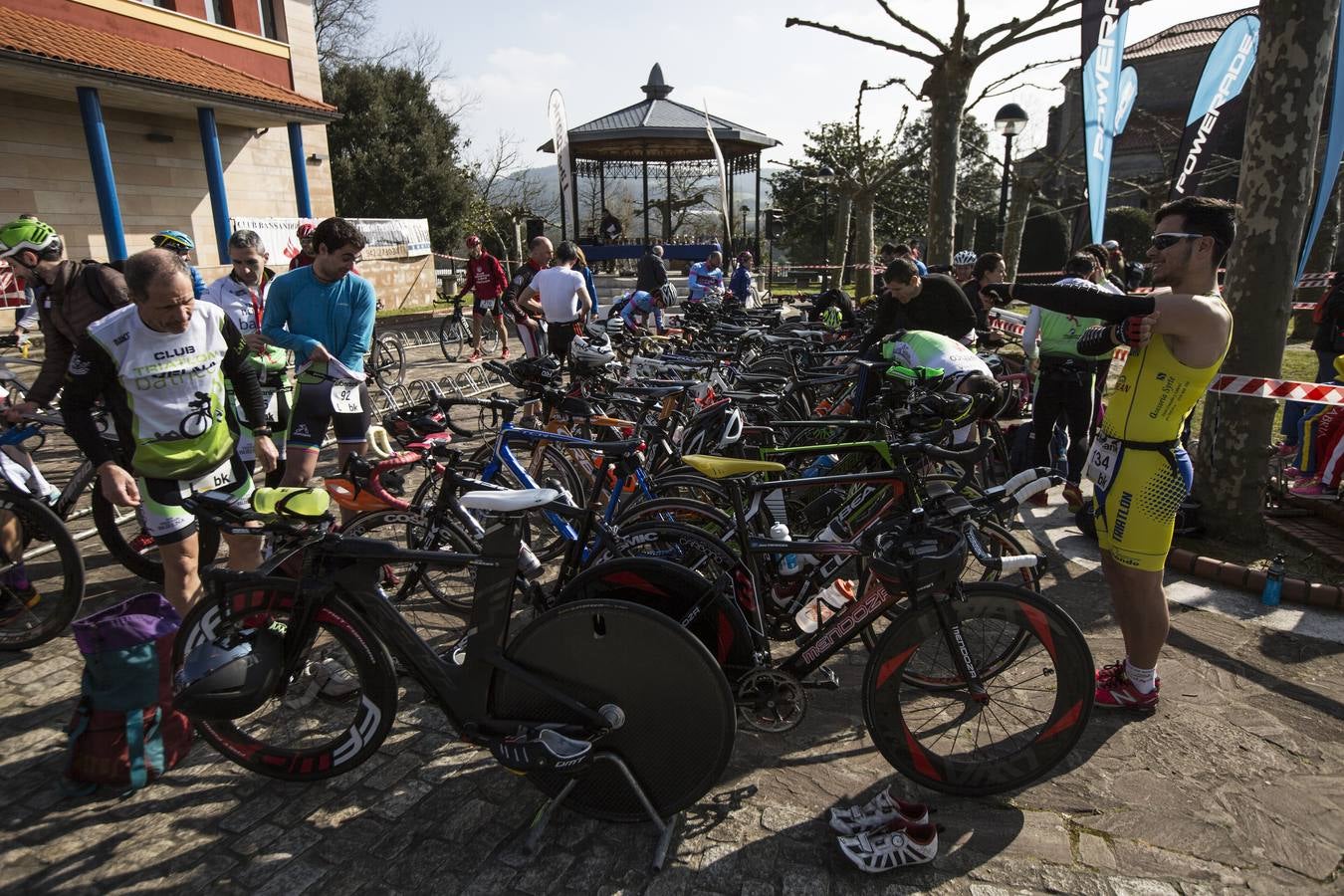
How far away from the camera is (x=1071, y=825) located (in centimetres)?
265

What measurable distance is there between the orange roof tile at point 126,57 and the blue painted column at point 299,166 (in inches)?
33.5

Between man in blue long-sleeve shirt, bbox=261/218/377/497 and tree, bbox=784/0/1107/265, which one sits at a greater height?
tree, bbox=784/0/1107/265

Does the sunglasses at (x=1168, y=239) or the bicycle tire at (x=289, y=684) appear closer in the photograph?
the bicycle tire at (x=289, y=684)

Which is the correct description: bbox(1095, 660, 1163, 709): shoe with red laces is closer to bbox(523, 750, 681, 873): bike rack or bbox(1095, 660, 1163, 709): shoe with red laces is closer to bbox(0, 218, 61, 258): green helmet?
bbox(523, 750, 681, 873): bike rack

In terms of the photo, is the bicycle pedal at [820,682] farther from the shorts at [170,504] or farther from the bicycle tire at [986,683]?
the shorts at [170,504]

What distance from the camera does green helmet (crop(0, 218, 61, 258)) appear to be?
14.5ft

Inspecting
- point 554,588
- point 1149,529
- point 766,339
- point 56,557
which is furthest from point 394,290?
point 1149,529

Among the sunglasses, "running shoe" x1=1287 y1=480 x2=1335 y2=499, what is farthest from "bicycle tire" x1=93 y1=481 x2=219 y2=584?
"running shoe" x1=1287 y1=480 x2=1335 y2=499

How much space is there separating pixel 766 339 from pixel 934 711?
5508 mm

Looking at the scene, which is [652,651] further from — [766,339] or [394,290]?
[394,290]

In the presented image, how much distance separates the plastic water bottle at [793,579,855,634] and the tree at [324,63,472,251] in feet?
105

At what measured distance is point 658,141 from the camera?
80.5 feet

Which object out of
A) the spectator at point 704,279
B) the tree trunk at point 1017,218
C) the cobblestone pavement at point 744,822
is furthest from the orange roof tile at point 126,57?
the tree trunk at point 1017,218

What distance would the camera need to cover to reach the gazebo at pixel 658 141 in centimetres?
2336
